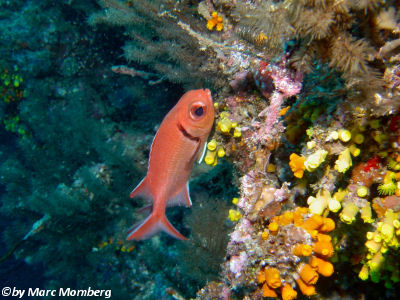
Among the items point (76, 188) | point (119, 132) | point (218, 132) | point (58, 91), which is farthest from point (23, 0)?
point (218, 132)

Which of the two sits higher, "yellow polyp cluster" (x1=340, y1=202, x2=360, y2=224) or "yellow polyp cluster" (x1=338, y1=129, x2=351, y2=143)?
"yellow polyp cluster" (x1=338, y1=129, x2=351, y2=143)

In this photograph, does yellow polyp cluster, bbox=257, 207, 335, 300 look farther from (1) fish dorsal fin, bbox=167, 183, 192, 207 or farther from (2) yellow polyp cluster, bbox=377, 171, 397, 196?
(1) fish dorsal fin, bbox=167, 183, 192, 207

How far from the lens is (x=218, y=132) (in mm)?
2877

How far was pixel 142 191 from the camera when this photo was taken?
9.72ft

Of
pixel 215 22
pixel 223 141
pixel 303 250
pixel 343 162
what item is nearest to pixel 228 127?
pixel 223 141

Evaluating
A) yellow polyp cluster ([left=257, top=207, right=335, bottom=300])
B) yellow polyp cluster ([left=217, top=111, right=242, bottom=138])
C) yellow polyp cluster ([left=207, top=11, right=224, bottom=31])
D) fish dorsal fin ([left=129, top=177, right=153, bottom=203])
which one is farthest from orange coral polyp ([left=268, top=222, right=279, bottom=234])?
yellow polyp cluster ([left=207, top=11, right=224, bottom=31])

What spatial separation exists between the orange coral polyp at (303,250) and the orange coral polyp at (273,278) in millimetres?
218

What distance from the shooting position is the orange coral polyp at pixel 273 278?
182 cm

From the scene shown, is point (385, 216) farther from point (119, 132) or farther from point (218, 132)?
point (119, 132)

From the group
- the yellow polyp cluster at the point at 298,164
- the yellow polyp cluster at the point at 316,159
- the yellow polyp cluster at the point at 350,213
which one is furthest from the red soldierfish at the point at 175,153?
the yellow polyp cluster at the point at 350,213

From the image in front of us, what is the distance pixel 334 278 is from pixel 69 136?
659 centimetres

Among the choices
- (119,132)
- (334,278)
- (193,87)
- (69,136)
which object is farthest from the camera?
(69,136)

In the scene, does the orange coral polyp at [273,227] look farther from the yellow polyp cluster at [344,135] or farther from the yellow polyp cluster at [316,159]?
the yellow polyp cluster at [344,135]

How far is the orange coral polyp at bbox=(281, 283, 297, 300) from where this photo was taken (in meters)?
1.82
